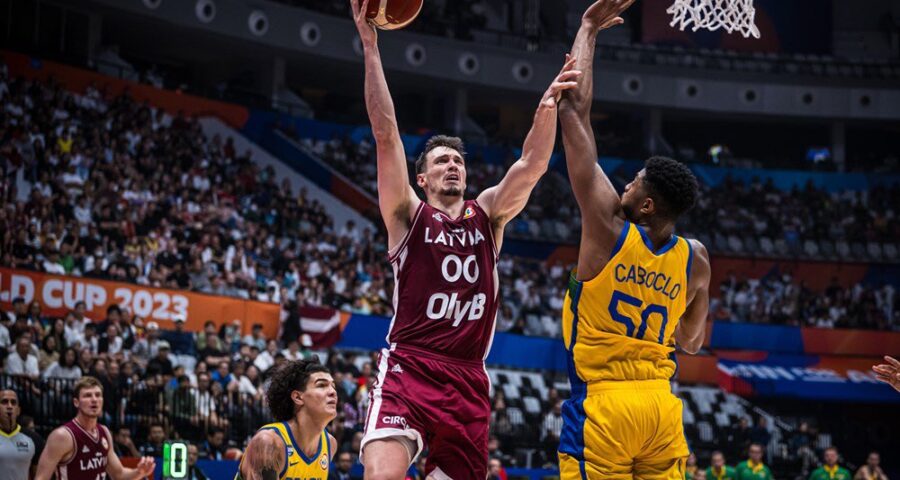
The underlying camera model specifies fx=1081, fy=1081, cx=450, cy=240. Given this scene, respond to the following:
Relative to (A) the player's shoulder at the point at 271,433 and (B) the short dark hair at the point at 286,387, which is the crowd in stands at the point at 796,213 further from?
(A) the player's shoulder at the point at 271,433

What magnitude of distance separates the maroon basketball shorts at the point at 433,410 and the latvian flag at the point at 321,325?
47.5 ft

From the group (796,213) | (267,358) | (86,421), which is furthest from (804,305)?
(86,421)

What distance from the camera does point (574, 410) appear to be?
5.33m

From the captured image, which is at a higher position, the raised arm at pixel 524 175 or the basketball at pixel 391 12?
the basketball at pixel 391 12

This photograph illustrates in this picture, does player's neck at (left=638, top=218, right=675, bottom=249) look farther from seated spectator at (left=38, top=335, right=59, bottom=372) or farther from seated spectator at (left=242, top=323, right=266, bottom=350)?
seated spectator at (left=242, top=323, right=266, bottom=350)

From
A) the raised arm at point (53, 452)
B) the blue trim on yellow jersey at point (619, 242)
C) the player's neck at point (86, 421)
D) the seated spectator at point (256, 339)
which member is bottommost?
the raised arm at point (53, 452)

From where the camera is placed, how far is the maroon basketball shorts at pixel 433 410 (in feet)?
18.6

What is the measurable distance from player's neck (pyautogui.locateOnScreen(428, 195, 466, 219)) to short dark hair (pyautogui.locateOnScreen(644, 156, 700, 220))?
125 cm

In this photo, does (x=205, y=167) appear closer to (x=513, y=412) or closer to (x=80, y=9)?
(x=80, y=9)

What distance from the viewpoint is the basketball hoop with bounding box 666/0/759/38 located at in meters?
7.56

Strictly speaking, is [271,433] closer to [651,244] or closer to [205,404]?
[651,244]

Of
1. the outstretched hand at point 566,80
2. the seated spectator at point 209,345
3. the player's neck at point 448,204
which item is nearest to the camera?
the outstretched hand at point 566,80

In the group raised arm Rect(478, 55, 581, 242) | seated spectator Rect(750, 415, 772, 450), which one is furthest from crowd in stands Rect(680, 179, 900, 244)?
raised arm Rect(478, 55, 581, 242)

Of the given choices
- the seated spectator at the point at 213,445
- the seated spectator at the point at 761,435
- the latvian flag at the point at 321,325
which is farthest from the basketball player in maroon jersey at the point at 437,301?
the seated spectator at the point at 761,435
